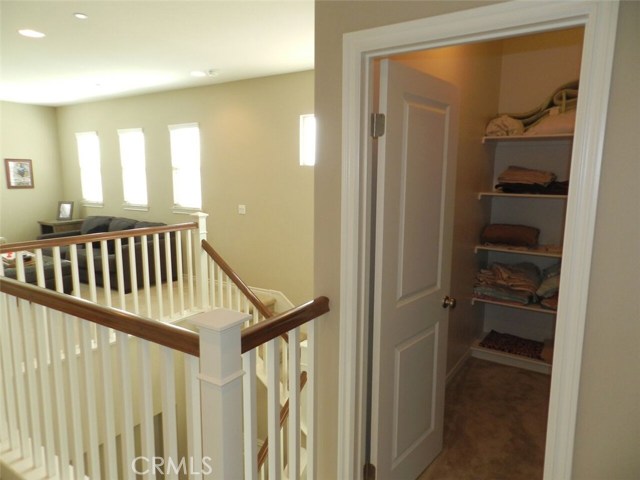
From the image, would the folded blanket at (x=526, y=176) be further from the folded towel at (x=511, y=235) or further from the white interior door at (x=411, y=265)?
the white interior door at (x=411, y=265)

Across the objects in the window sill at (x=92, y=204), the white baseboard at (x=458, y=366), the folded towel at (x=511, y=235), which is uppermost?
the folded towel at (x=511, y=235)

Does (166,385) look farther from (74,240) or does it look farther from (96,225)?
(96,225)

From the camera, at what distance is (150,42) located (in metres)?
3.93

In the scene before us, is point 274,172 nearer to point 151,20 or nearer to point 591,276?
point 151,20

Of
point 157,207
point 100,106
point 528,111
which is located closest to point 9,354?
point 528,111

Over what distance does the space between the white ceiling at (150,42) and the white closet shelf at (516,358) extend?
3.11 meters

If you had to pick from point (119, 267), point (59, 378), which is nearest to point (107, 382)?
point (59, 378)

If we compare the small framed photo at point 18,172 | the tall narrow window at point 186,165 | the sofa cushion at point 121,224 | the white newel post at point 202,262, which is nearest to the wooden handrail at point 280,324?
the white newel post at point 202,262

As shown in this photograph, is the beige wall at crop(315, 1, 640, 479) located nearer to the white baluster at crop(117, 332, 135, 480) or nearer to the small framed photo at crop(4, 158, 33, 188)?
the white baluster at crop(117, 332, 135, 480)

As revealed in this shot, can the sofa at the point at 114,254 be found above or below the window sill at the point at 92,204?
below

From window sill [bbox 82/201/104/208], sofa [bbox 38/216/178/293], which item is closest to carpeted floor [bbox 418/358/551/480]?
sofa [bbox 38/216/178/293]

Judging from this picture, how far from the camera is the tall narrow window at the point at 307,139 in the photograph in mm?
5008

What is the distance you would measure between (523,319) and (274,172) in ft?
10.8

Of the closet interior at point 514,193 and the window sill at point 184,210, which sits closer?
the closet interior at point 514,193
